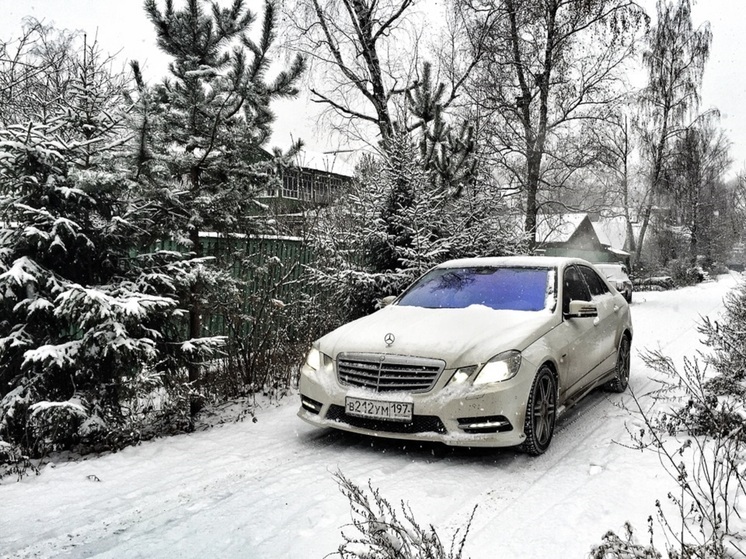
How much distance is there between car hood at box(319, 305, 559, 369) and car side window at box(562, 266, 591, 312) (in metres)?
0.51

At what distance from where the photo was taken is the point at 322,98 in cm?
1955

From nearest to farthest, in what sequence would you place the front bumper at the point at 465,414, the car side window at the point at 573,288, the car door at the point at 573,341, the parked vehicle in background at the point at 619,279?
the front bumper at the point at 465,414, the car door at the point at 573,341, the car side window at the point at 573,288, the parked vehicle in background at the point at 619,279

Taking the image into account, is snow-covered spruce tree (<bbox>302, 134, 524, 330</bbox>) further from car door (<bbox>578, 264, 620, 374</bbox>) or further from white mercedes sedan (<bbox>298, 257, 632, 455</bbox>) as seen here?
white mercedes sedan (<bbox>298, 257, 632, 455</bbox>)

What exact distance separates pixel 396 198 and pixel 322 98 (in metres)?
11.9

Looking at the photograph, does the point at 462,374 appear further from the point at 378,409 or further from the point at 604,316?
the point at 604,316

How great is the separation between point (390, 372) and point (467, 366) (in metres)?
0.58

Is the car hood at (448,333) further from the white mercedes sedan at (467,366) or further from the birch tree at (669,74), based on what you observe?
the birch tree at (669,74)

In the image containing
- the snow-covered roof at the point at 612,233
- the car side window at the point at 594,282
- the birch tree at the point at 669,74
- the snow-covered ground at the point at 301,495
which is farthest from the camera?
the snow-covered roof at the point at 612,233

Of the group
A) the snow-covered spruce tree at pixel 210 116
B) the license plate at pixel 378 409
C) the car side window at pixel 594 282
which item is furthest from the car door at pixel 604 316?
the snow-covered spruce tree at pixel 210 116

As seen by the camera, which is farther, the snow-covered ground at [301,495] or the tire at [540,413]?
the tire at [540,413]

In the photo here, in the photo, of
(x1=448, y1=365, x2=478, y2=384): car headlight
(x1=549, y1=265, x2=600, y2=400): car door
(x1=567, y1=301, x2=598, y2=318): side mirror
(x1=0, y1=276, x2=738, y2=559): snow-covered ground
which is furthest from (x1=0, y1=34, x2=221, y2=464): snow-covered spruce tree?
(x1=567, y1=301, x2=598, y2=318): side mirror

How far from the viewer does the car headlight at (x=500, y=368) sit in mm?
4145

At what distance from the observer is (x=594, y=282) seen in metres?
6.57

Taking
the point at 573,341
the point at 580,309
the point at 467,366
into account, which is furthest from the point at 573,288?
the point at 467,366
